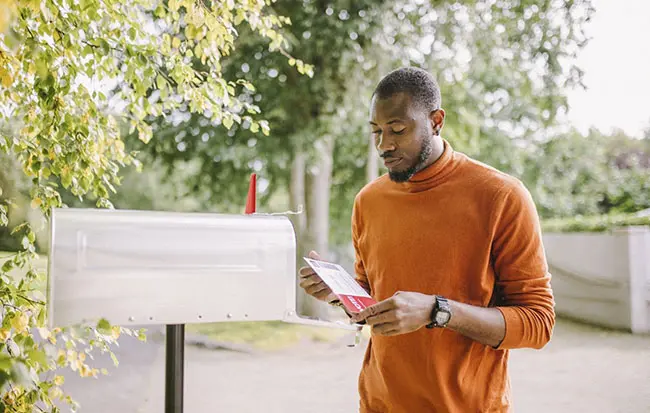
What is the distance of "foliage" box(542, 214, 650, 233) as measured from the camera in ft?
26.5

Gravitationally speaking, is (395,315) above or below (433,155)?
below

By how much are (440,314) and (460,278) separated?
0.67ft

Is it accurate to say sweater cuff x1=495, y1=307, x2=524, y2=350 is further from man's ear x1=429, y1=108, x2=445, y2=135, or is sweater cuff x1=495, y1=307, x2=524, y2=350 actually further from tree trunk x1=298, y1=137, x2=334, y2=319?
tree trunk x1=298, y1=137, x2=334, y2=319

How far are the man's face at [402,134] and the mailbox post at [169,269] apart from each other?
0.42 meters

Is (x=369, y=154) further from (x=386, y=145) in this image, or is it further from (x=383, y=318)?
(x=383, y=318)

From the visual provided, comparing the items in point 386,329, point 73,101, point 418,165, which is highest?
point 73,101

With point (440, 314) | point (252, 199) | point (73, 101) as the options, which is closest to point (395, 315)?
point (440, 314)

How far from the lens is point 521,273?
139cm

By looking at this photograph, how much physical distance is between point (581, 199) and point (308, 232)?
26.7ft

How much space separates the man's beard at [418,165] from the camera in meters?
1.55

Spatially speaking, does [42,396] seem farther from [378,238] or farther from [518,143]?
[518,143]

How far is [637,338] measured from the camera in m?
7.05

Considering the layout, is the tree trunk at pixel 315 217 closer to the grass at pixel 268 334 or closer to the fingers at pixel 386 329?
the grass at pixel 268 334

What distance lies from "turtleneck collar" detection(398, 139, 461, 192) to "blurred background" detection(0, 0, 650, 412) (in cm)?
335
